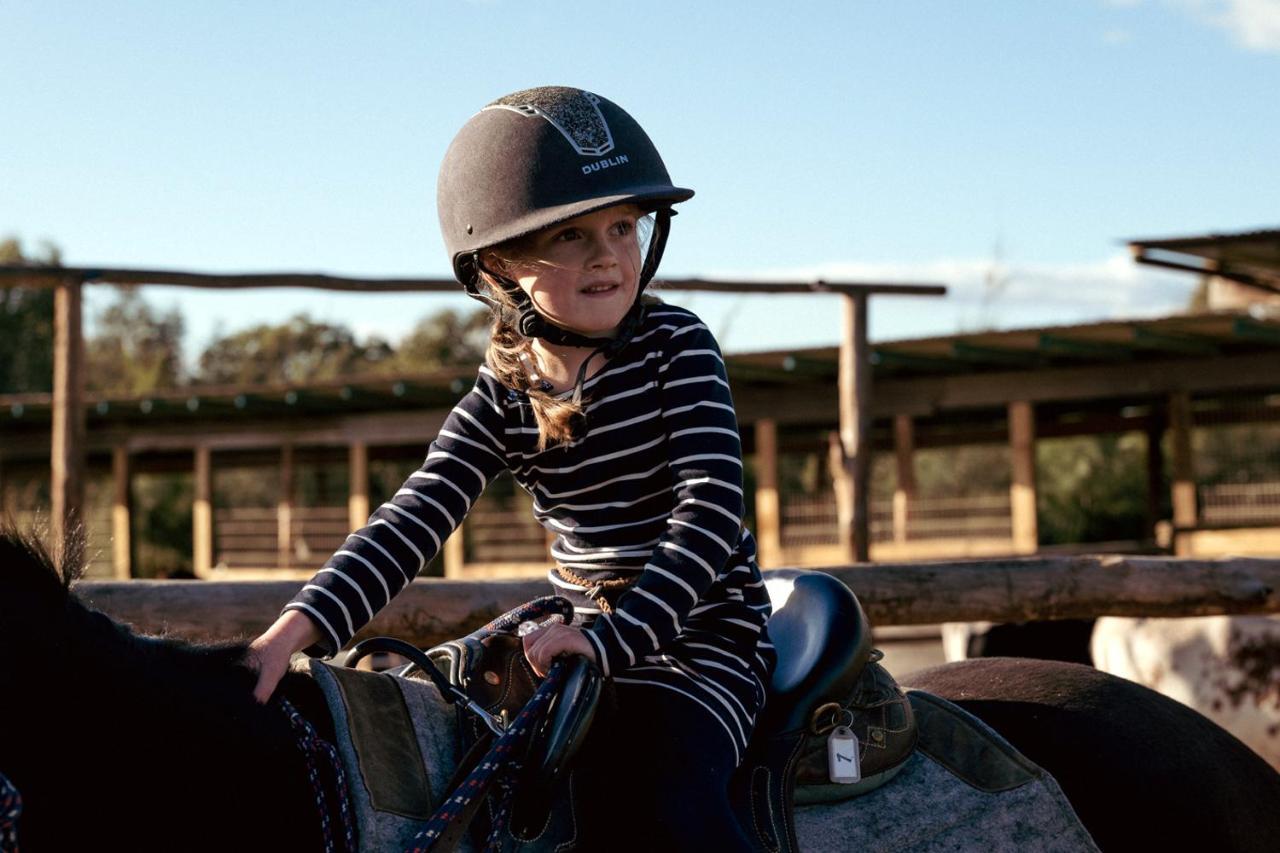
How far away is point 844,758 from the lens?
207 cm

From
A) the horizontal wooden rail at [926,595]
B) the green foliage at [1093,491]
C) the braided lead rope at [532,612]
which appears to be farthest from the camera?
the green foliage at [1093,491]

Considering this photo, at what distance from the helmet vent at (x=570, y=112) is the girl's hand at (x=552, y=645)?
0.70 meters

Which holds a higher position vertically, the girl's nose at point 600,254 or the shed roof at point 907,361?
the shed roof at point 907,361

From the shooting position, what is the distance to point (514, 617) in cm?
191

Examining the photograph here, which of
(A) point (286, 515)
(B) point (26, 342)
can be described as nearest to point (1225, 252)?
(A) point (286, 515)

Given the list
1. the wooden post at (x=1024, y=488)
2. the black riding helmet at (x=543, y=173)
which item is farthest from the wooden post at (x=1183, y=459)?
the black riding helmet at (x=543, y=173)

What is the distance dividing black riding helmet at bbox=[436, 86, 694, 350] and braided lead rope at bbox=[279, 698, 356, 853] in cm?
76

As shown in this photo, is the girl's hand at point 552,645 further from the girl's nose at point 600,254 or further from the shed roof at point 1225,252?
the shed roof at point 1225,252

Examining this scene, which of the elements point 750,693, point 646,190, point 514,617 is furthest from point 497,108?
point 750,693

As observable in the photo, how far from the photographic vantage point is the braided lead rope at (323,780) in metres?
1.57

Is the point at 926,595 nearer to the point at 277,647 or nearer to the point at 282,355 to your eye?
the point at 277,647

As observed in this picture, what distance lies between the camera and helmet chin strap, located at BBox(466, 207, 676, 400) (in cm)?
214

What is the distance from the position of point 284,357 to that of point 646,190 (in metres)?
45.6

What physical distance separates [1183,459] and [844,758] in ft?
43.3
